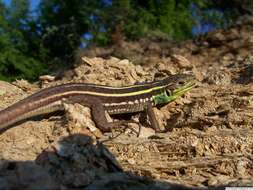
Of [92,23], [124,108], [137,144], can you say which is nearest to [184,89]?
[124,108]

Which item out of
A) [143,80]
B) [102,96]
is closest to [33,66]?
[143,80]

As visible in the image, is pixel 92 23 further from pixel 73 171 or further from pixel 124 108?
pixel 73 171

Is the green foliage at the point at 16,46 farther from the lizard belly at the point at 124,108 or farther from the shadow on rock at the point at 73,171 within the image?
the shadow on rock at the point at 73,171

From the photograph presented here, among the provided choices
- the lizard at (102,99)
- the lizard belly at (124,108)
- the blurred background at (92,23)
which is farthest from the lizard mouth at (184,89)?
the blurred background at (92,23)

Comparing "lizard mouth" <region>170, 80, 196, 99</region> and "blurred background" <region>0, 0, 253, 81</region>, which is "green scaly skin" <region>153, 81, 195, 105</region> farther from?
"blurred background" <region>0, 0, 253, 81</region>

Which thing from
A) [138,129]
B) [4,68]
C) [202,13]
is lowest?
[138,129]

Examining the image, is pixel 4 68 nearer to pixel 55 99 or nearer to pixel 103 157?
pixel 55 99
